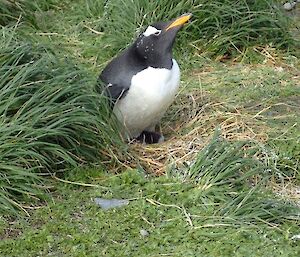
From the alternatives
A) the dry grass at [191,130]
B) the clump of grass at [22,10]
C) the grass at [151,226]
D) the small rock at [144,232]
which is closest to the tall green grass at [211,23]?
the clump of grass at [22,10]

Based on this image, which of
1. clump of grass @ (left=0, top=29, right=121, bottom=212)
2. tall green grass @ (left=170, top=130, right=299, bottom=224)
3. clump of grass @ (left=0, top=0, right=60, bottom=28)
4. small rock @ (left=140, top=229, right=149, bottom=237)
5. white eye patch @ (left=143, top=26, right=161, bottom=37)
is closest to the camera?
small rock @ (left=140, top=229, right=149, bottom=237)

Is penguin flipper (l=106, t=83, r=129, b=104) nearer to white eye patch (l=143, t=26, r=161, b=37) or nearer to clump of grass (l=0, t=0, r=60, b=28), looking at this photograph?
white eye patch (l=143, t=26, r=161, b=37)

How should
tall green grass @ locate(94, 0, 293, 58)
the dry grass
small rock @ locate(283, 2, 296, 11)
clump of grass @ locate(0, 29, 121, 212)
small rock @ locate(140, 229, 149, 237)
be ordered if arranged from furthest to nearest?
1. small rock @ locate(283, 2, 296, 11)
2. tall green grass @ locate(94, 0, 293, 58)
3. the dry grass
4. clump of grass @ locate(0, 29, 121, 212)
5. small rock @ locate(140, 229, 149, 237)

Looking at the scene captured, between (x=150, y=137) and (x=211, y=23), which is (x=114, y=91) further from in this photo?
(x=211, y=23)

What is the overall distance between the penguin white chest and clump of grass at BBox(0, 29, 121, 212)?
0.26 metres

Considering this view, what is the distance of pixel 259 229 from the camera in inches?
176

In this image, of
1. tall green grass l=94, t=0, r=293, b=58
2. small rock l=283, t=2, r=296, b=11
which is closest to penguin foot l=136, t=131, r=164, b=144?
tall green grass l=94, t=0, r=293, b=58

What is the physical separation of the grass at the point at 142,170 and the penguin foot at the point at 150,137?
0.13 m

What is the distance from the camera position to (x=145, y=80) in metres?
5.52

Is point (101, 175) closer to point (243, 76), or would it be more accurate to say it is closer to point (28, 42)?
point (28, 42)

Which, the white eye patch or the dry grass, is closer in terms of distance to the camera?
the dry grass

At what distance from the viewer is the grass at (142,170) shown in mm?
4426

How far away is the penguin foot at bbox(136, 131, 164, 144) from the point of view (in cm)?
578

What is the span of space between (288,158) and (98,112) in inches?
47.2
